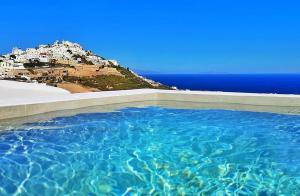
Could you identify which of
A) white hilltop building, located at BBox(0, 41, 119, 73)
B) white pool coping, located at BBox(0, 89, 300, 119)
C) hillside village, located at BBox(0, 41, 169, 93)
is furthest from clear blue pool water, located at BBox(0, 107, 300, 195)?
white hilltop building, located at BBox(0, 41, 119, 73)

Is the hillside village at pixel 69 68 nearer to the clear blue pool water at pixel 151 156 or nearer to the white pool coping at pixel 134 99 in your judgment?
the white pool coping at pixel 134 99

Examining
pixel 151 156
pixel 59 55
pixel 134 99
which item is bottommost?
pixel 151 156

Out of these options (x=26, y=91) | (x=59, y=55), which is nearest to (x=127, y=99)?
(x=26, y=91)

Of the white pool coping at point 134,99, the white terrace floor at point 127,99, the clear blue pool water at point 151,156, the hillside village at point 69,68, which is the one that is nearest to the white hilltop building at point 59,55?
the hillside village at point 69,68

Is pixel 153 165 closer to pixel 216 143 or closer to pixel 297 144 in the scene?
pixel 216 143

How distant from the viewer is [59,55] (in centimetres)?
6738

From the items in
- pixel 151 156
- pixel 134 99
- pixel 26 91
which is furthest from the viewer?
pixel 26 91

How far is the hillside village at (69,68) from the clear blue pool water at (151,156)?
21.8 metres

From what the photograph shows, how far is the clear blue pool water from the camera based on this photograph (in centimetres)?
433

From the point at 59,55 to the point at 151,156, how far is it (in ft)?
211

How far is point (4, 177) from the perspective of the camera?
14.5ft

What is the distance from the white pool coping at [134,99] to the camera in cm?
816

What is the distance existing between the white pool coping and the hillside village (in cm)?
1848

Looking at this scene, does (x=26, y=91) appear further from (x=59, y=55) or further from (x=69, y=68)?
(x=59, y=55)
